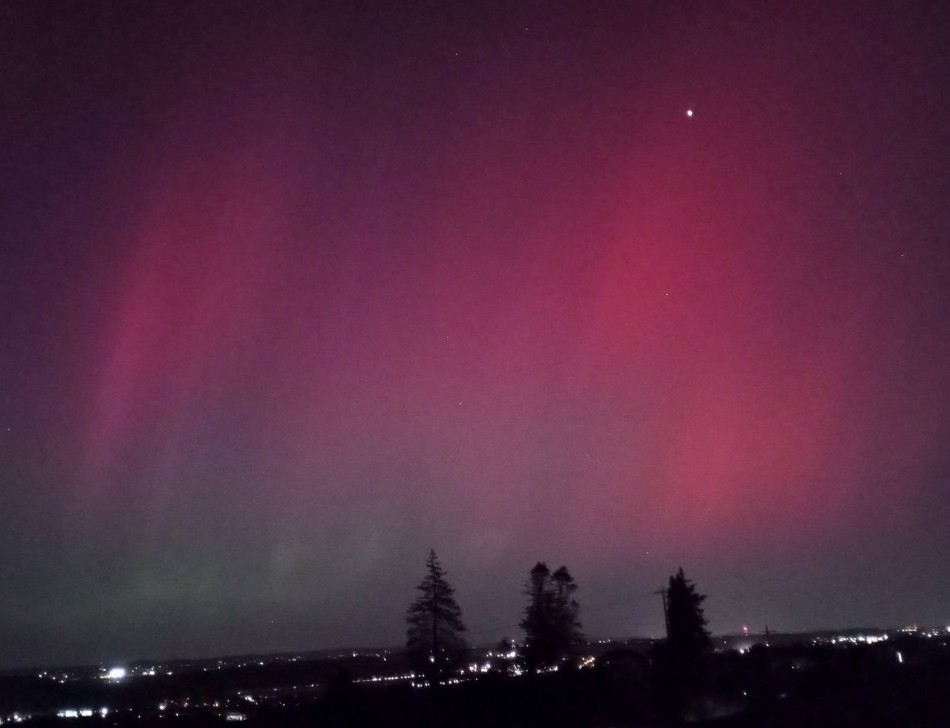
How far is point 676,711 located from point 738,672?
8752mm

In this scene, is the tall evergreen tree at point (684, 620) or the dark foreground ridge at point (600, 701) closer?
the dark foreground ridge at point (600, 701)

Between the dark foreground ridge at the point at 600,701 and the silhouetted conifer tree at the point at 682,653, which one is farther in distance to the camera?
the silhouetted conifer tree at the point at 682,653

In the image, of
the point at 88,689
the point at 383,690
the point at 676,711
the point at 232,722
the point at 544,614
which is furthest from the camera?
the point at 88,689

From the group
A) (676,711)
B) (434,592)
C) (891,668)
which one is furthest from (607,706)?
(891,668)

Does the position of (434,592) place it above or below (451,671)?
above

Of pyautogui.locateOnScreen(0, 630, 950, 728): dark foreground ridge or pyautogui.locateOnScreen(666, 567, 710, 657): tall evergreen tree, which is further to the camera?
pyautogui.locateOnScreen(666, 567, 710, 657): tall evergreen tree

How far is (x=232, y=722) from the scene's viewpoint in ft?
156

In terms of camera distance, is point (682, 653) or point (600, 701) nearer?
point (600, 701)

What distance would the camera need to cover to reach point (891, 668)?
71500 mm

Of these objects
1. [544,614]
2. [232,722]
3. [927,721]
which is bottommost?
[927,721]

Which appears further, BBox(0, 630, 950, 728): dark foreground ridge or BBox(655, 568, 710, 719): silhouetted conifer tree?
BBox(655, 568, 710, 719): silhouetted conifer tree

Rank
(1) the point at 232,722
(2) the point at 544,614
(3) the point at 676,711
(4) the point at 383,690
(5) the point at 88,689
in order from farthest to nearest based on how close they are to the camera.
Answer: (5) the point at 88,689 < (2) the point at 544,614 < (3) the point at 676,711 < (4) the point at 383,690 < (1) the point at 232,722

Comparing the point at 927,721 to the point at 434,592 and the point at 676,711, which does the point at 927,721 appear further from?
the point at 434,592

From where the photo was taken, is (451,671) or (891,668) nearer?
(451,671)
